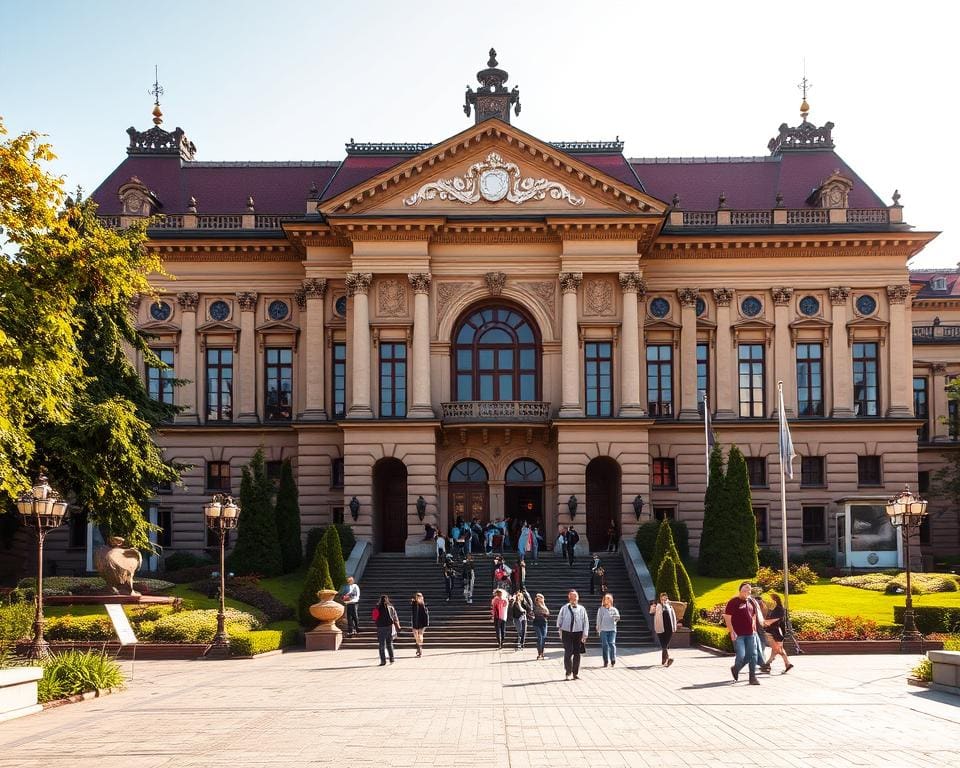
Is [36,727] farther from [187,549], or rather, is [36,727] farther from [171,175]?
[171,175]

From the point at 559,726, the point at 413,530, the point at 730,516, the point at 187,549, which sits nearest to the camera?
the point at 559,726

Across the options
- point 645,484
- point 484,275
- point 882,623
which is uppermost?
point 484,275

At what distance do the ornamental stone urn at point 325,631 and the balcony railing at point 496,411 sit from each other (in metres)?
16.4

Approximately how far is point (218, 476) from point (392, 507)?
8.99 metres

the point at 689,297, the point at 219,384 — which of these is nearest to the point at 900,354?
the point at 689,297

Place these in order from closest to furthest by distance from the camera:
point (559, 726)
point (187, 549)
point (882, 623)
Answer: point (559, 726)
point (882, 623)
point (187, 549)

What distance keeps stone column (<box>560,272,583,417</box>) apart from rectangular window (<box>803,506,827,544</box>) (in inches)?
511

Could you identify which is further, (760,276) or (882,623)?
(760,276)

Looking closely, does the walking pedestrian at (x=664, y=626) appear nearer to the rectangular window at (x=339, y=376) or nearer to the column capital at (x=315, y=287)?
the rectangular window at (x=339, y=376)

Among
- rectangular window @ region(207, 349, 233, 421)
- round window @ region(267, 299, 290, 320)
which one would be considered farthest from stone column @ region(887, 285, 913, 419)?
rectangular window @ region(207, 349, 233, 421)

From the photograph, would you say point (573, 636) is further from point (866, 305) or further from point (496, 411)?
point (866, 305)

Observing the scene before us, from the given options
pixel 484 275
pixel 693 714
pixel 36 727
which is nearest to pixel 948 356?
pixel 484 275

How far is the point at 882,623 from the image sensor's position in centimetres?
3297

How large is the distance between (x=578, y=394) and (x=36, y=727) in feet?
115
